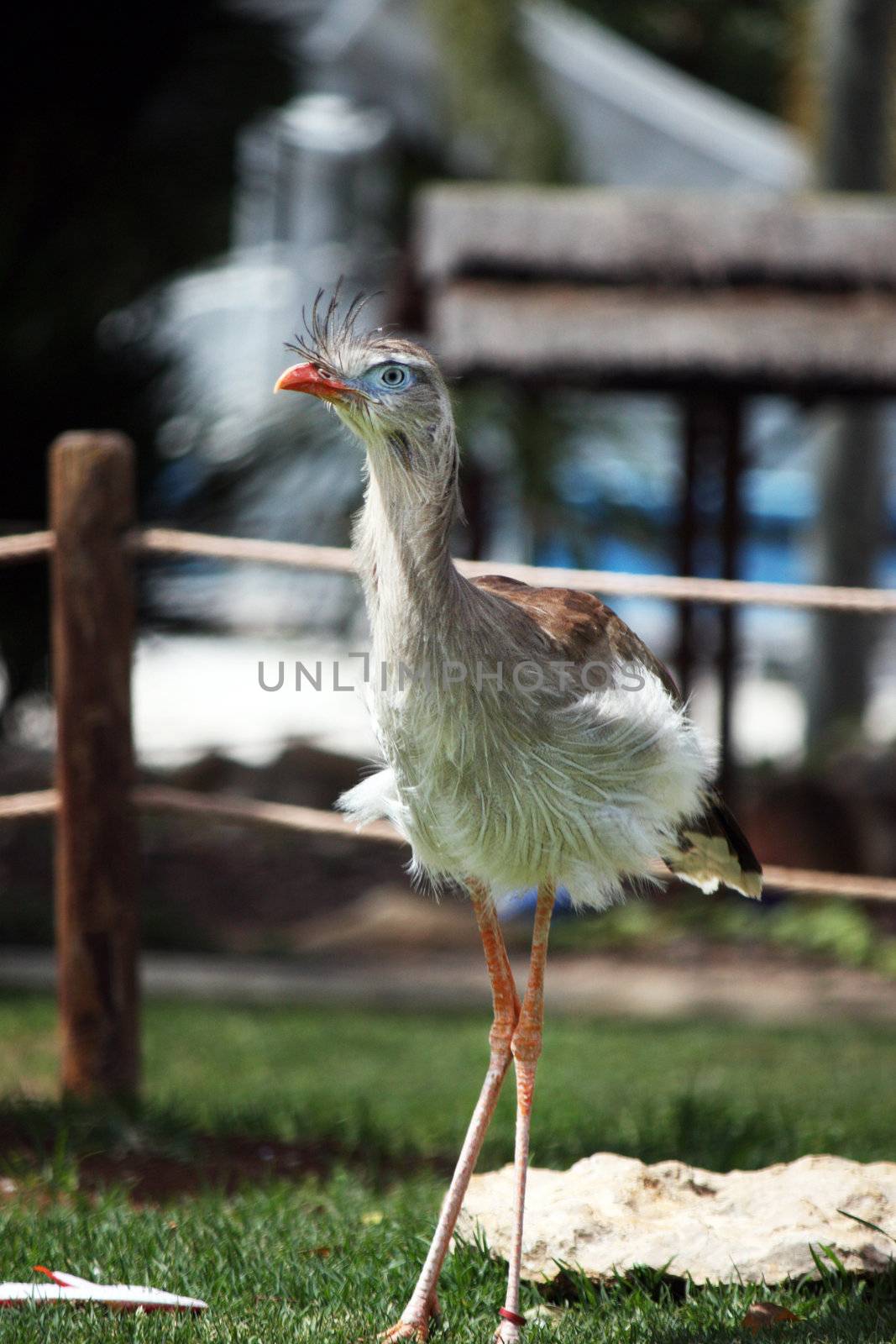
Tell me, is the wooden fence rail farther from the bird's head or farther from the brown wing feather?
the bird's head

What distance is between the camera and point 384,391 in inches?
100

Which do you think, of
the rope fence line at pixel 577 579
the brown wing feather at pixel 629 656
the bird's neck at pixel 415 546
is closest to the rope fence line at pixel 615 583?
the rope fence line at pixel 577 579

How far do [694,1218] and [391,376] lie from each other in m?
1.73

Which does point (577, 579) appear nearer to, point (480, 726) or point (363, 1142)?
point (480, 726)

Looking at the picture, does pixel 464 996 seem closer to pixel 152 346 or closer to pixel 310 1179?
pixel 310 1179

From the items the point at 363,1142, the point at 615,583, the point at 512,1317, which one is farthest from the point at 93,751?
the point at 512,1317

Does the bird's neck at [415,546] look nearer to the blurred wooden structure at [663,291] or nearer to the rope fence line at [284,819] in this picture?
the rope fence line at [284,819]

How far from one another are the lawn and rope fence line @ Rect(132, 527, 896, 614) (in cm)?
140

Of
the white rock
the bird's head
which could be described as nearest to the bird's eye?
the bird's head

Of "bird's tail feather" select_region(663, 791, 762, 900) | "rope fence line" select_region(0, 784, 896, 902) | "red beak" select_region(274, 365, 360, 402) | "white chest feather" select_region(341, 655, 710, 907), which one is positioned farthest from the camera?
"rope fence line" select_region(0, 784, 896, 902)

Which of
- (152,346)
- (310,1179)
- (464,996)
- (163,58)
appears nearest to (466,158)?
(163,58)

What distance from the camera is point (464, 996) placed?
6.50 m

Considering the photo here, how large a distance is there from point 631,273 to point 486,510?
199cm

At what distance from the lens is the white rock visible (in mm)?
2729
